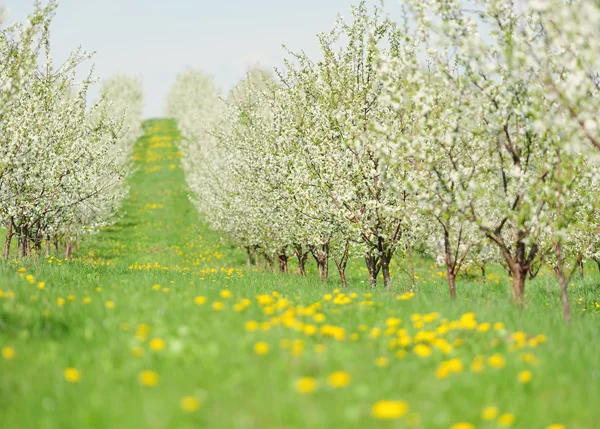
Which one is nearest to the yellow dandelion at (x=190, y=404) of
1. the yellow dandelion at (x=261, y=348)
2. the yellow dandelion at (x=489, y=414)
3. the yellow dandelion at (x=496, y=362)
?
the yellow dandelion at (x=261, y=348)

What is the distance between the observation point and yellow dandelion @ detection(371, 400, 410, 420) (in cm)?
350

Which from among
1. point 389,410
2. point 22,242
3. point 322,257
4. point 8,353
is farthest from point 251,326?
point 22,242

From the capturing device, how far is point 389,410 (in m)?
3.50

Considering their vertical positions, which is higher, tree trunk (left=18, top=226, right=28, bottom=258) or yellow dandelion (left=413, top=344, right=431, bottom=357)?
tree trunk (left=18, top=226, right=28, bottom=258)

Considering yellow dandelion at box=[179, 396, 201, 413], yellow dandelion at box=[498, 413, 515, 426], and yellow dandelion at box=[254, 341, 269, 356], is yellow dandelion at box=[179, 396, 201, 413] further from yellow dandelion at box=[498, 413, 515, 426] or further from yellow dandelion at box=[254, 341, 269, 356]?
yellow dandelion at box=[498, 413, 515, 426]

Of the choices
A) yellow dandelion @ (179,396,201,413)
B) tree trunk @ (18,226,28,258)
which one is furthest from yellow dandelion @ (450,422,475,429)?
tree trunk @ (18,226,28,258)

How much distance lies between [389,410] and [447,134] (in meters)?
5.71

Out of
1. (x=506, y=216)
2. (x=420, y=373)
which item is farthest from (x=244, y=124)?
(x=420, y=373)

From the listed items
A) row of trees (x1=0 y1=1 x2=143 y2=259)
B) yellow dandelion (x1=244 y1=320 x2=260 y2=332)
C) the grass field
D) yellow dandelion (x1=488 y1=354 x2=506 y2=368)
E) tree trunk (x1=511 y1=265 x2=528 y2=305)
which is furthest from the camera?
row of trees (x1=0 y1=1 x2=143 y2=259)

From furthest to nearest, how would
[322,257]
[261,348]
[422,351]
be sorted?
1. [322,257]
2. [422,351]
3. [261,348]

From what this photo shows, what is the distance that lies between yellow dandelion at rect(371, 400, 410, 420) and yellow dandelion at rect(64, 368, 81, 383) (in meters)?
2.34

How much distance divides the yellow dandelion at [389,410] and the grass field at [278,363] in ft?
0.03

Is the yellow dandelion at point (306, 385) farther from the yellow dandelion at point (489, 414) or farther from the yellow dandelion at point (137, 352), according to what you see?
the yellow dandelion at point (137, 352)

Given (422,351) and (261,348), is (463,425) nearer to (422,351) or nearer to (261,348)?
(422,351)
